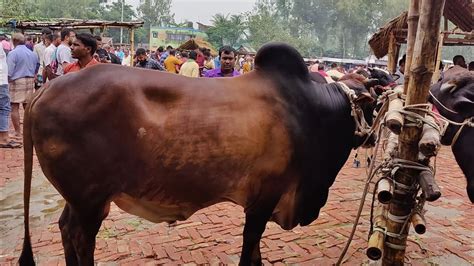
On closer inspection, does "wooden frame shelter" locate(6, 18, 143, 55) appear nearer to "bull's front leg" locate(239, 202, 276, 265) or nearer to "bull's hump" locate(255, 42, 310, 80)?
"bull's hump" locate(255, 42, 310, 80)

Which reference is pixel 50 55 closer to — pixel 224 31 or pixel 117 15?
pixel 224 31

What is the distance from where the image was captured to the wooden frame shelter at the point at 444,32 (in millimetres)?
8859

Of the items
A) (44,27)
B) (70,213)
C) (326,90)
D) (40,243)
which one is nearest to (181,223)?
(40,243)

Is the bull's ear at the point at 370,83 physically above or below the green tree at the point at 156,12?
below

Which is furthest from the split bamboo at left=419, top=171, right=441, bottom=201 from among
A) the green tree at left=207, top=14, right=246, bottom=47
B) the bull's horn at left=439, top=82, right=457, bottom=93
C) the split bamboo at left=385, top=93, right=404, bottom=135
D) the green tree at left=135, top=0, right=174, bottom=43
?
the green tree at left=135, top=0, right=174, bottom=43

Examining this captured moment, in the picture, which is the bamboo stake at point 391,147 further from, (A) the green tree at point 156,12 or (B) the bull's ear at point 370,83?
(A) the green tree at point 156,12

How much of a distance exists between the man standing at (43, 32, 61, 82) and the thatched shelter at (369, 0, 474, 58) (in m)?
7.55

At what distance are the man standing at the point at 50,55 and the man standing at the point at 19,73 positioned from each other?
0.30 metres

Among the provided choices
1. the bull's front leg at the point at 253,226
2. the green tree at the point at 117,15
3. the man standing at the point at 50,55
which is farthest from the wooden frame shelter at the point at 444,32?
the green tree at the point at 117,15

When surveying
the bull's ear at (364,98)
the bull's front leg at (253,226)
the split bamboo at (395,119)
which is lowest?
the bull's front leg at (253,226)

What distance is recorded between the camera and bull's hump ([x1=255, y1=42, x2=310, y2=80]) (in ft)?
9.65

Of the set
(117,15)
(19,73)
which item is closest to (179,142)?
(19,73)

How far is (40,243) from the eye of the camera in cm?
365

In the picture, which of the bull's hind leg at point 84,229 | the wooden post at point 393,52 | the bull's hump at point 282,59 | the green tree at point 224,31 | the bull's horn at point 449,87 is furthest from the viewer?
the green tree at point 224,31
